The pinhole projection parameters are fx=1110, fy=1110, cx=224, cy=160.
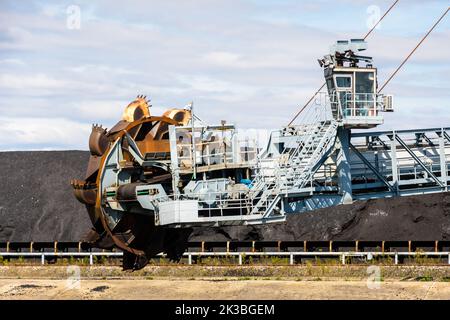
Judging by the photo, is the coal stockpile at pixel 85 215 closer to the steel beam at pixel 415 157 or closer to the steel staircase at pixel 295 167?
the steel beam at pixel 415 157

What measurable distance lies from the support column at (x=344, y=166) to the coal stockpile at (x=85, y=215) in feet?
55.8

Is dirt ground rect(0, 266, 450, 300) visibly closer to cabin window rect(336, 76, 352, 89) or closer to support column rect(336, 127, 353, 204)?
support column rect(336, 127, 353, 204)

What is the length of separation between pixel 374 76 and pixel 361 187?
4.81 meters

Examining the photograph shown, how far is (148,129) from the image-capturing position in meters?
46.5

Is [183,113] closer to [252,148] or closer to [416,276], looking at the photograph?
[252,148]

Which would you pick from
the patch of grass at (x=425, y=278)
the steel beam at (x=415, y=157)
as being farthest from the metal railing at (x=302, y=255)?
the steel beam at (x=415, y=157)

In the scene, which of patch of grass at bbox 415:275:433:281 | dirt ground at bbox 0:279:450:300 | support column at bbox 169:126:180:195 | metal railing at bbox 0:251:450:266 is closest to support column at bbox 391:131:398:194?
dirt ground at bbox 0:279:450:300

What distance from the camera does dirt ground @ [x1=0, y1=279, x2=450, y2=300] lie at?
161 feet

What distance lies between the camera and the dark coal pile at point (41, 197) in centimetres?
6894

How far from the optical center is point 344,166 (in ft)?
152

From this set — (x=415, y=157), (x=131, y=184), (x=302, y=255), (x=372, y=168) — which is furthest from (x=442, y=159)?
(x=131, y=184)
